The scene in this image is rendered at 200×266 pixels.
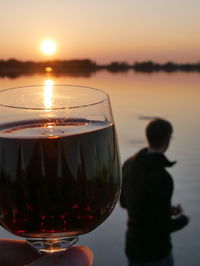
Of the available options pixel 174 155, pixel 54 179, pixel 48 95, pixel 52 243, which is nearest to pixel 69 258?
pixel 52 243

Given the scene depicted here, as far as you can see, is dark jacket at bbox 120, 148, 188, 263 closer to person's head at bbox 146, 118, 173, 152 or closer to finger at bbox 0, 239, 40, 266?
person's head at bbox 146, 118, 173, 152

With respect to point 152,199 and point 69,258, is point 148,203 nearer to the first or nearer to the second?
point 152,199

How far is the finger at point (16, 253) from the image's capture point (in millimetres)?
1111

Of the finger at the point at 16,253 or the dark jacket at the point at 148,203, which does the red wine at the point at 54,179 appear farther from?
the dark jacket at the point at 148,203

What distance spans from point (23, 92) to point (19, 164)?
18 centimetres

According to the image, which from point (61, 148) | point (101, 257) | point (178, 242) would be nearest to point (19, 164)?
point (61, 148)

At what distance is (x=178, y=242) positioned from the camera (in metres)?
8.41

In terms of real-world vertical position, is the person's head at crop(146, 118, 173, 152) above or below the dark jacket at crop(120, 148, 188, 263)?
above

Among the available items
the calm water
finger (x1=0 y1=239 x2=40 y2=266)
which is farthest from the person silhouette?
finger (x1=0 y1=239 x2=40 y2=266)

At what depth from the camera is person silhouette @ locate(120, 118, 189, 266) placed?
3209 mm

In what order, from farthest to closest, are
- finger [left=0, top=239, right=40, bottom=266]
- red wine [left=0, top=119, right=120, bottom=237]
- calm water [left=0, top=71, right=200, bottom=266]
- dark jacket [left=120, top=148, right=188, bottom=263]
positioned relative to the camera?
calm water [left=0, top=71, right=200, bottom=266]
dark jacket [left=120, top=148, right=188, bottom=263]
finger [left=0, top=239, right=40, bottom=266]
red wine [left=0, top=119, right=120, bottom=237]

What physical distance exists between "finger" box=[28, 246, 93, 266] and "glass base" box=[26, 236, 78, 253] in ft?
0.05

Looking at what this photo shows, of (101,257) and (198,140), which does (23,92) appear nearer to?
(101,257)

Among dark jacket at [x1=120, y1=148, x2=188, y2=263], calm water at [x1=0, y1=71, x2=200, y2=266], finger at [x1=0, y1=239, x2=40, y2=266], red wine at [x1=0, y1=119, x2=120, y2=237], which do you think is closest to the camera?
red wine at [x1=0, y1=119, x2=120, y2=237]
